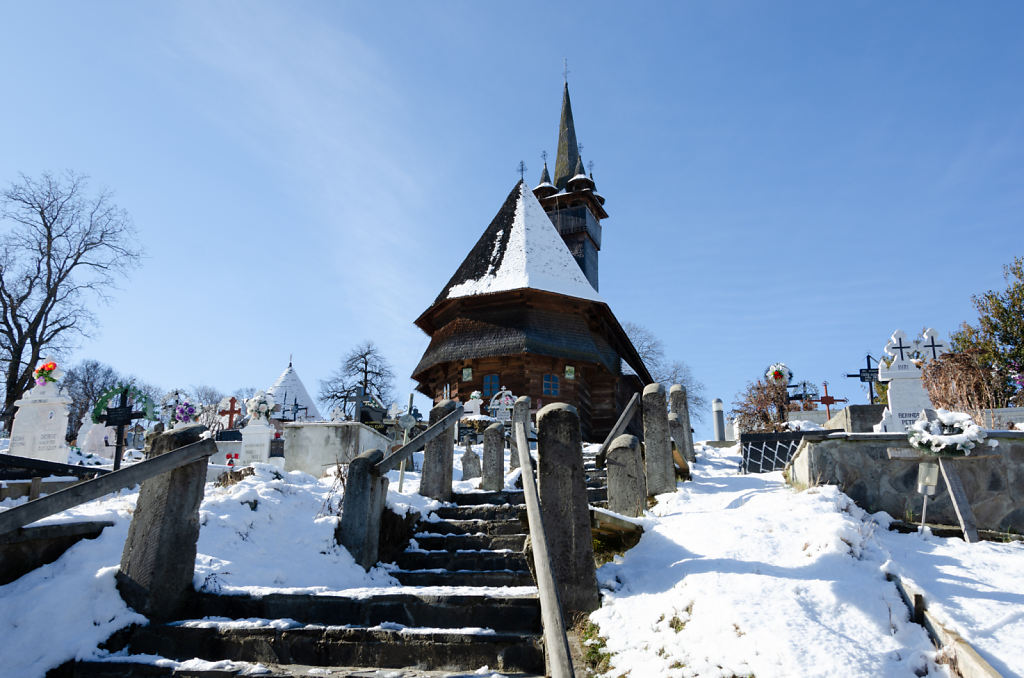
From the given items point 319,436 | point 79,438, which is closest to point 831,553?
point 319,436

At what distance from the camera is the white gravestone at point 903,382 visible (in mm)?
9922

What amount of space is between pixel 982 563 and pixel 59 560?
6838 mm

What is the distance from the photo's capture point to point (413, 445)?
6859 millimetres

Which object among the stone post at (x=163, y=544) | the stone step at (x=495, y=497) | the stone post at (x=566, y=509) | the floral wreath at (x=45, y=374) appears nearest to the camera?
the stone post at (x=566, y=509)

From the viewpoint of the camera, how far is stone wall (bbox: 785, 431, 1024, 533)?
6.29m

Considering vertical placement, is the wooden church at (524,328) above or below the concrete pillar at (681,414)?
above

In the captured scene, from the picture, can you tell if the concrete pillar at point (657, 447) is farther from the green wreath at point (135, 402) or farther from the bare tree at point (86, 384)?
the bare tree at point (86, 384)

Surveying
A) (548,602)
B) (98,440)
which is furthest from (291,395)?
(548,602)

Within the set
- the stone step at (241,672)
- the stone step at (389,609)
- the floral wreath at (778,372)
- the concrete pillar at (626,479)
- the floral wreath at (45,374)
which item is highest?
the floral wreath at (778,372)

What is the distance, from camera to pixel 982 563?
507 centimetres

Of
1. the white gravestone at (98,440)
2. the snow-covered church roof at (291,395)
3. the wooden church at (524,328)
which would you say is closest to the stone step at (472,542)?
the wooden church at (524,328)

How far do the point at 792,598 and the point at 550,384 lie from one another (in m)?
21.2

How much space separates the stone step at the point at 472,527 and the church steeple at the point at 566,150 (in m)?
43.0

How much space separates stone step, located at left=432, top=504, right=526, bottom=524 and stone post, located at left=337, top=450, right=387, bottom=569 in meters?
1.39
